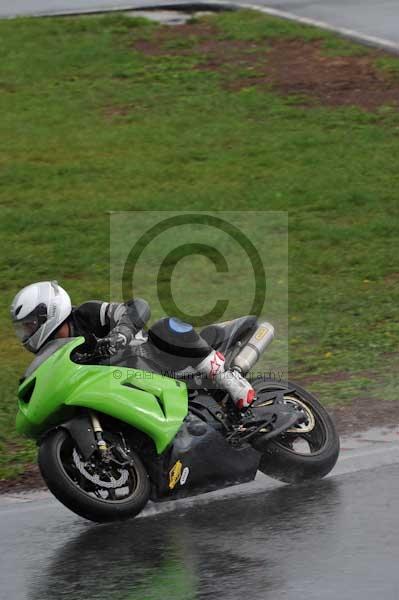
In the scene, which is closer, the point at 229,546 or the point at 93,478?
the point at 229,546

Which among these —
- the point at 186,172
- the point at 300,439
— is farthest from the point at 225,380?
the point at 186,172

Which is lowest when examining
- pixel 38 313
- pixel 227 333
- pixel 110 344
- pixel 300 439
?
pixel 300 439

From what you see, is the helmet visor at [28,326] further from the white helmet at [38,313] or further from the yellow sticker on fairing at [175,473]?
the yellow sticker on fairing at [175,473]

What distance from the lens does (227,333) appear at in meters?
7.87

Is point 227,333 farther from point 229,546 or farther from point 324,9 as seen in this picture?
point 324,9

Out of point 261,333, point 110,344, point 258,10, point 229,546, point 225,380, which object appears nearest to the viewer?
point 229,546

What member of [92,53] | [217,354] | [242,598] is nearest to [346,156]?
[92,53]

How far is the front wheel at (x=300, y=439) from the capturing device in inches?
293

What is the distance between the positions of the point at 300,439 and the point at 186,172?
8.29m

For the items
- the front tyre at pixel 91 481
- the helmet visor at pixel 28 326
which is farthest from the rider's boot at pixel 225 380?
the helmet visor at pixel 28 326

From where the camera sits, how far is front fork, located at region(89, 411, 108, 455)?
266 inches

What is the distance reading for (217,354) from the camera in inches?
295

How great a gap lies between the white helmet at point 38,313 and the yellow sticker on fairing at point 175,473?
3.53 feet
